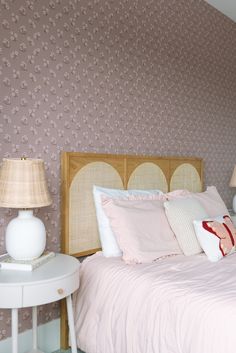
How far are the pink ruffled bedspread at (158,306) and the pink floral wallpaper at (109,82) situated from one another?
0.34 m

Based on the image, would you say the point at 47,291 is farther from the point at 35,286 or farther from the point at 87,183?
the point at 87,183

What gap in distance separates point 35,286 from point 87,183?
88 cm

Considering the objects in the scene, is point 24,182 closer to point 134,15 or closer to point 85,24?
point 85,24

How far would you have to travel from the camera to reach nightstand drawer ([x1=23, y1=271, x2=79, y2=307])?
145 centimetres

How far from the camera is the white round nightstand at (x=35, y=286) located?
1437mm

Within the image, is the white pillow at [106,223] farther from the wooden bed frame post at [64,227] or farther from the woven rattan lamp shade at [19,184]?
the woven rattan lamp shade at [19,184]

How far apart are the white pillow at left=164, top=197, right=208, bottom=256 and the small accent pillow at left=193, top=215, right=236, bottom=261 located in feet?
0.14

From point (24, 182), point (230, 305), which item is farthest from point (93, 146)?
point (230, 305)

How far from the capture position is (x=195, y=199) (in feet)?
8.07

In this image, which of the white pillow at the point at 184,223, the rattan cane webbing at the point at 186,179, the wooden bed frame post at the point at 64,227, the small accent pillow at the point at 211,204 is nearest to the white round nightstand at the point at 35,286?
the wooden bed frame post at the point at 64,227

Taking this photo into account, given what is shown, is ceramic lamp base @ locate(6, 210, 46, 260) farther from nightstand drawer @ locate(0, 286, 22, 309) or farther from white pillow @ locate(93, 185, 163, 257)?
white pillow @ locate(93, 185, 163, 257)

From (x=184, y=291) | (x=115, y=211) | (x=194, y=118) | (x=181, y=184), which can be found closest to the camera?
(x=184, y=291)

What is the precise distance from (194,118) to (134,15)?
1126 mm

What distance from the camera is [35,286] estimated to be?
147 centimetres
